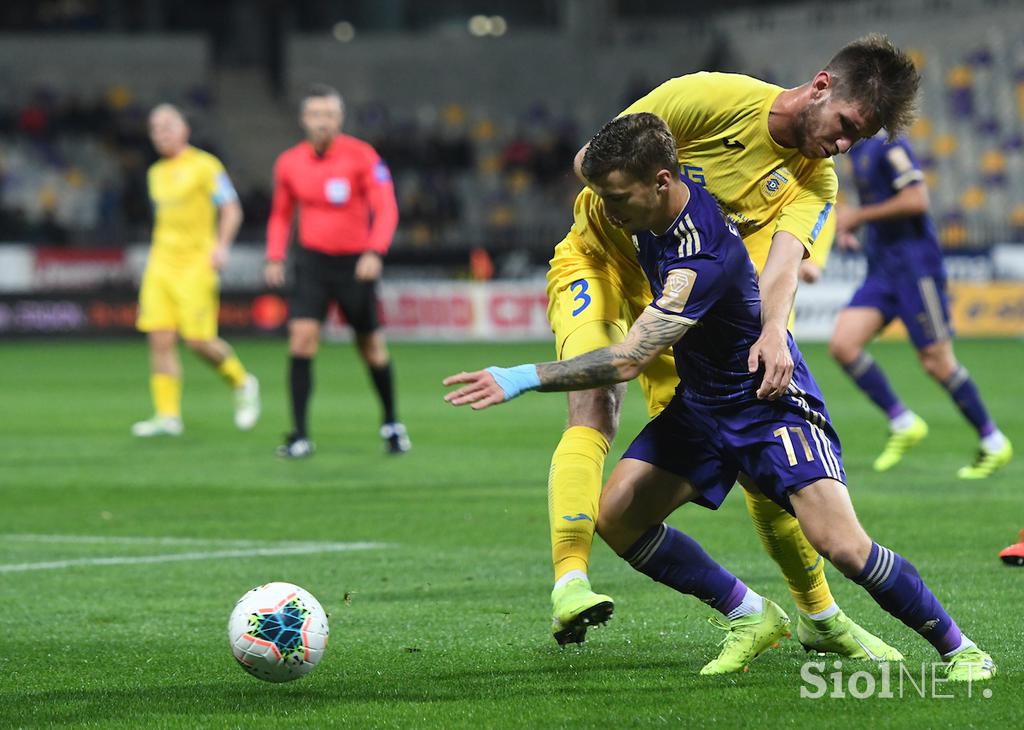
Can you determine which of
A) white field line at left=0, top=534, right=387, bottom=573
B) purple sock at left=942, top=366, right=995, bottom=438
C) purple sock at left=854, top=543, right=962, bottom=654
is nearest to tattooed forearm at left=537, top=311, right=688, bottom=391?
purple sock at left=854, top=543, right=962, bottom=654

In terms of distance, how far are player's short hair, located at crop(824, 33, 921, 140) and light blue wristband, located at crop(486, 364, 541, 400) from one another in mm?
1338

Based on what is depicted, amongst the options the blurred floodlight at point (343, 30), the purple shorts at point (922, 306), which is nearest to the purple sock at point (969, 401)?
the purple shorts at point (922, 306)

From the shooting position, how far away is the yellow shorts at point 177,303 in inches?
540

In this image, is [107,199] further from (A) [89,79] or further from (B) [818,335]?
(B) [818,335]

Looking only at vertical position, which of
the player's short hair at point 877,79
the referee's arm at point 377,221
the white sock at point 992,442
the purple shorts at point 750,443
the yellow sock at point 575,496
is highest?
the player's short hair at point 877,79

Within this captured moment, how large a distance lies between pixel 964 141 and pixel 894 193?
23.5m

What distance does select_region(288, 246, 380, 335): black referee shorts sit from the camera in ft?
38.8

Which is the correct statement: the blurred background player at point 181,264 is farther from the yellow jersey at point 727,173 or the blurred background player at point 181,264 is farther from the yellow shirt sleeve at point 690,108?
the yellow shirt sleeve at point 690,108

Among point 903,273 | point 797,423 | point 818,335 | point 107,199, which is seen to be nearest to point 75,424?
point 903,273

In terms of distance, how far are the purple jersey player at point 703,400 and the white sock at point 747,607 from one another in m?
0.08

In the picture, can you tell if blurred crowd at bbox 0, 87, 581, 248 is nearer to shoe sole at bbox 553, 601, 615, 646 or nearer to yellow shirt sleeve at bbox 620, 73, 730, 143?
yellow shirt sleeve at bbox 620, 73, 730, 143

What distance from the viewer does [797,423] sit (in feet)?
15.8

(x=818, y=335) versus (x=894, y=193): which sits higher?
(x=894, y=193)

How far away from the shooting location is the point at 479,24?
3988 centimetres
